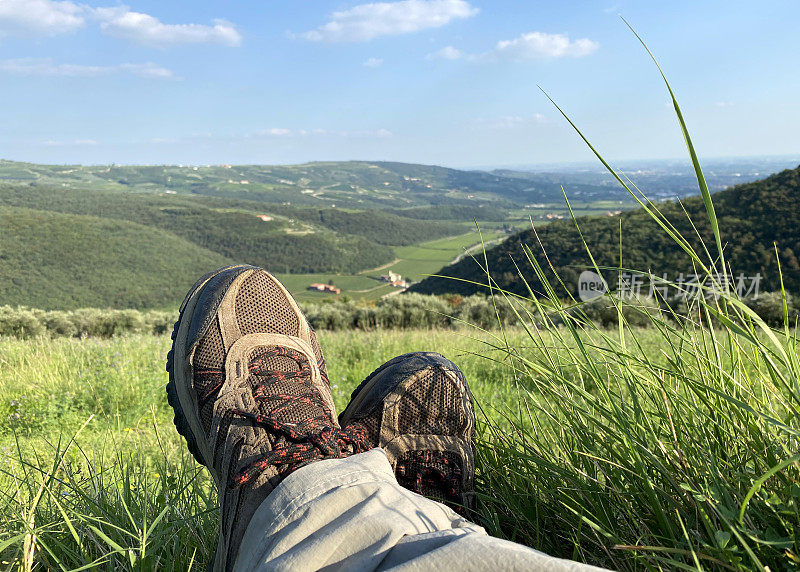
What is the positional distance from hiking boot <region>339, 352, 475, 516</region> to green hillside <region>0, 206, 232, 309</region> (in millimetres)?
53654

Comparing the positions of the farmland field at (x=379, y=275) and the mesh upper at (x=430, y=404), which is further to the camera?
the farmland field at (x=379, y=275)

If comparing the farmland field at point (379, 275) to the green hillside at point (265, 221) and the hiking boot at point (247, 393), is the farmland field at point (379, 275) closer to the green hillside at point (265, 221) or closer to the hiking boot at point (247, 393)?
the green hillside at point (265, 221)

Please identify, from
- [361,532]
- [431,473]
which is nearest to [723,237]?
[431,473]

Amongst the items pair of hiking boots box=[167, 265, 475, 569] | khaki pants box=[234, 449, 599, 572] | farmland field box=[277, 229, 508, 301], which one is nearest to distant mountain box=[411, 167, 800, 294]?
pair of hiking boots box=[167, 265, 475, 569]

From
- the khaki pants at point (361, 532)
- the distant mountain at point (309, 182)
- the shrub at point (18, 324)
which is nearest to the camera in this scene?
the khaki pants at point (361, 532)

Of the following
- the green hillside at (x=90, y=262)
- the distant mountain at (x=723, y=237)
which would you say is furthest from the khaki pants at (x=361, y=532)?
the green hillside at (x=90, y=262)

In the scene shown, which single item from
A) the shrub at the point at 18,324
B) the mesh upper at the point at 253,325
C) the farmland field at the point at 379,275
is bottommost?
the farmland field at the point at 379,275

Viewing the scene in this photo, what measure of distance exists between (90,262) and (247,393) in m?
66.0

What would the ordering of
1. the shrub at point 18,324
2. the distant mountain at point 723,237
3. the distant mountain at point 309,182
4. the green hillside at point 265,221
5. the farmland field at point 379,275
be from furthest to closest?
1. the distant mountain at point 309,182
2. the farmland field at point 379,275
3. the green hillside at point 265,221
4. the distant mountain at point 723,237
5. the shrub at point 18,324

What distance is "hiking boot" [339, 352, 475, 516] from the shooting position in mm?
1409

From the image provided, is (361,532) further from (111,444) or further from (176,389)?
(111,444)

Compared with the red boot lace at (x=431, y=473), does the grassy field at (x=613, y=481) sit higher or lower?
higher

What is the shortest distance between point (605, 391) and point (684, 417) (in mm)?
197

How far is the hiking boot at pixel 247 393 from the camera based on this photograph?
1125 mm
